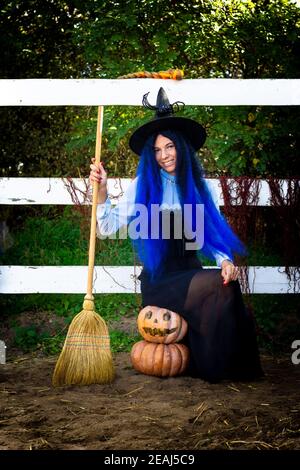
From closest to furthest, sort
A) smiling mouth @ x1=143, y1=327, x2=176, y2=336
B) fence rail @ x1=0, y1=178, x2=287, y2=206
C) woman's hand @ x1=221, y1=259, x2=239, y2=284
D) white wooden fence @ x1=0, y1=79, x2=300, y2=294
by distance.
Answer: woman's hand @ x1=221, y1=259, x2=239, y2=284 < smiling mouth @ x1=143, y1=327, x2=176, y2=336 < white wooden fence @ x1=0, y1=79, x2=300, y2=294 < fence rail @ x1=0, y1=178, x2=287, y2=206

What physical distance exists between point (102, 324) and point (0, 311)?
1.62 m

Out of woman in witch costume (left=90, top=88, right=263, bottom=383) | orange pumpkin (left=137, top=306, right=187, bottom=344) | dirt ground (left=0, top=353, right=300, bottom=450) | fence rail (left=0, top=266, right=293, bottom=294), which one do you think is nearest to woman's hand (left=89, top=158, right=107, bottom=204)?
woman in witch costume (left=90, top=88, right=263, bottom=383)

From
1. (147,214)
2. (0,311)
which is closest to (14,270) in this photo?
(0,311)

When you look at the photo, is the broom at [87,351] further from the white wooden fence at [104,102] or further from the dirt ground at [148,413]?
the white wooden fence at [104,102]

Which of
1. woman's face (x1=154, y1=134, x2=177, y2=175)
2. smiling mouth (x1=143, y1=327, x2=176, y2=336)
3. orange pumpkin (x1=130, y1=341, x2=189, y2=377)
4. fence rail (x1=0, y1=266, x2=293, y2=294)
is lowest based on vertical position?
orange pumpkin (x1=130, y1=341, x2=189, y2=377)

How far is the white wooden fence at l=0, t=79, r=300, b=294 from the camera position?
4.75 meters

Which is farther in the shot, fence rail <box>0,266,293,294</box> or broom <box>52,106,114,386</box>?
fence rail <box>0,266,293,294</box>

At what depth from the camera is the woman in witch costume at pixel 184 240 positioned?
4.04 m

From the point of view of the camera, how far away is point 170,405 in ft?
12.1

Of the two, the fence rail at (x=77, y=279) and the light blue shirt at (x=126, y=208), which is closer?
the light blue shirt at (x=126, y=208)

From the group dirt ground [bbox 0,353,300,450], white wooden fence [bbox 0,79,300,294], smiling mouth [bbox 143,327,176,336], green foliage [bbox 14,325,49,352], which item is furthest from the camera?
green foliage [bbox 14,325,49,352]

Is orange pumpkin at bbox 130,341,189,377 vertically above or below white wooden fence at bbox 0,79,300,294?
below

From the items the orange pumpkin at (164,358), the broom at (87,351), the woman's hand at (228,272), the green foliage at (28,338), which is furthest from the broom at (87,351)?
the green foliage at (28,338)

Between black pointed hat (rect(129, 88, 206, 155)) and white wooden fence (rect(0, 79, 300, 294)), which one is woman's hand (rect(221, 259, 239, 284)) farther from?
white wooden fence (rect(0, 79, 300, 294))
